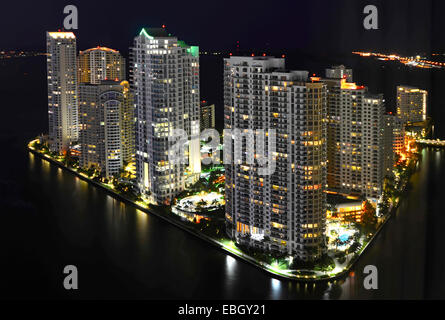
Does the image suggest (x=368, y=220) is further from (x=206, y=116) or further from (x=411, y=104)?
(x=411, y=104)

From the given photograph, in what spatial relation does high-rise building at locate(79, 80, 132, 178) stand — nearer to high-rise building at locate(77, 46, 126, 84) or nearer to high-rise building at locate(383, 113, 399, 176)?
high-rise building at locate(77, 46, 126, 84)

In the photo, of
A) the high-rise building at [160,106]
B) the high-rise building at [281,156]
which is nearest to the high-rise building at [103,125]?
the high-rise building at [160,106]

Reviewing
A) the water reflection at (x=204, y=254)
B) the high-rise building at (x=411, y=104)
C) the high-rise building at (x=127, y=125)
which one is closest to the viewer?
the water reflection at (x=204, y=254)

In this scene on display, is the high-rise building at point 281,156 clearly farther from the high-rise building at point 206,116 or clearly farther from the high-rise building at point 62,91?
the high-rise building at point 62,91

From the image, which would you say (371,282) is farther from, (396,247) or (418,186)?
(418,186)

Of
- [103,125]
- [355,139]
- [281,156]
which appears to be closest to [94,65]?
[103,125]

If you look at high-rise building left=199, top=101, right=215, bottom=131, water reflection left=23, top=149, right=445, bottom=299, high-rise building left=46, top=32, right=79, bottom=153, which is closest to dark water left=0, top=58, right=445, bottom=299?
water reflection left=23, top=149, right=445, bottom=299
